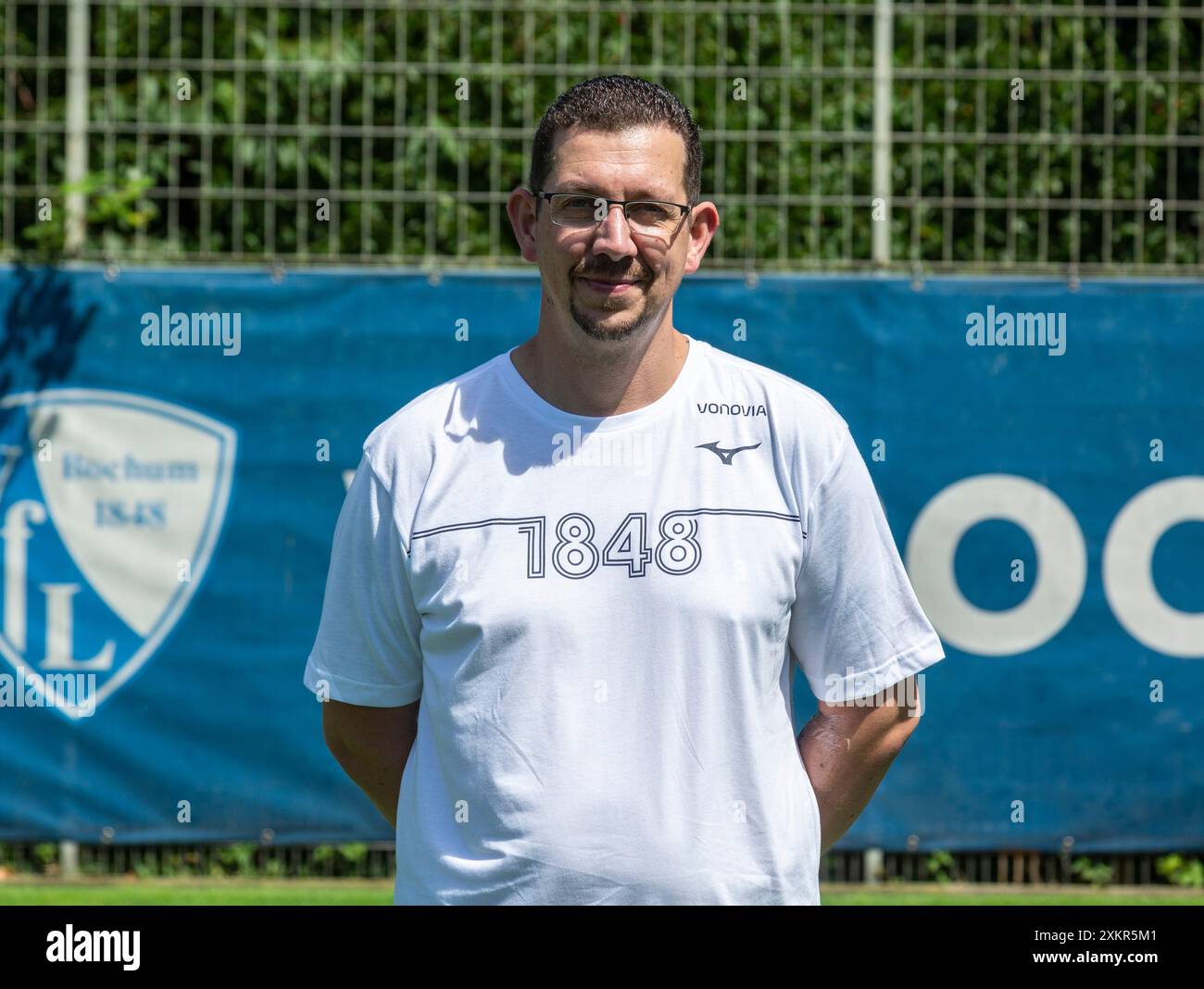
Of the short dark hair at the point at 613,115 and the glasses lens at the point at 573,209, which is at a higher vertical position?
the short dark hair at the point at 613,115

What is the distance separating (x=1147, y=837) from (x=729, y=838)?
4203 millimetres

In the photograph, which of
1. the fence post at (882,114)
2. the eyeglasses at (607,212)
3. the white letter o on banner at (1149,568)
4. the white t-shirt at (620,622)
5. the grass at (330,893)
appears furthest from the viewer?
the fence post at (882,114)

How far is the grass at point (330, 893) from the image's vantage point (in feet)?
18.6

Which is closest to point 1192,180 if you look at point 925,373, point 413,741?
point 925,373

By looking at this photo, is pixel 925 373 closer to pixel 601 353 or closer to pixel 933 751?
pixel 933 751

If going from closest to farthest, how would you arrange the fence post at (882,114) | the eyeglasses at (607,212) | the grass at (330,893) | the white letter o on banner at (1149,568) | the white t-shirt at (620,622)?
1. the white t-shirt at (620,622)
2. the eyeglasses at (607,212)
3. the grass at (330,893)
4. the white letter o on banner at (1149,568)
5. the fence post at (882,114)

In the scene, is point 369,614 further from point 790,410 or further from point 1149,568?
point 1149,568

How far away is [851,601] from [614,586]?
401 mm

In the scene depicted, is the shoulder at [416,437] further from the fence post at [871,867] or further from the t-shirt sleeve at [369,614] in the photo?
the fence post at [871,867]

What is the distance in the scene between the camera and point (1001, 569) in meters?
5.79

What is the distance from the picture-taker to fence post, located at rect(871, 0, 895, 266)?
20.0 feet

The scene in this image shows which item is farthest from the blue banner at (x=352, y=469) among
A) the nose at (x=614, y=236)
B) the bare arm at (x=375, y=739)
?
the nose at (x=614, y=236)

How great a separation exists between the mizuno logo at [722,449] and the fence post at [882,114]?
3985mm
